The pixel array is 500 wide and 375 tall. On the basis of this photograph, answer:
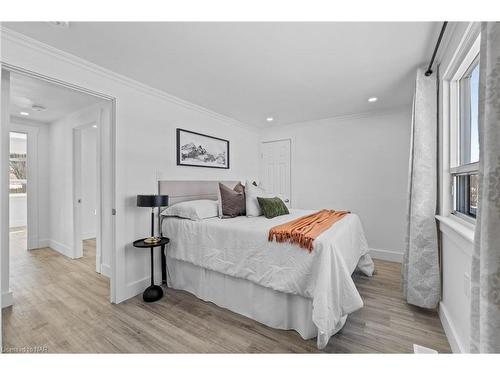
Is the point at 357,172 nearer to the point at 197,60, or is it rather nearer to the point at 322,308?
the point at 322,308

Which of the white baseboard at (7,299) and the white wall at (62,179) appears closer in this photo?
the white baseboard at (7,299)

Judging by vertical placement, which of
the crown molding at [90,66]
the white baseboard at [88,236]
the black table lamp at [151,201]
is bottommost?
the white baseboard at [88,236]

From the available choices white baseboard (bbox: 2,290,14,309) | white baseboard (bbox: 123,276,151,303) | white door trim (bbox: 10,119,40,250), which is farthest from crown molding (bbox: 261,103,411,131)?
white door trim (bbox: 10,119,40,250)

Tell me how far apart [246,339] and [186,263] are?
3.70 ft

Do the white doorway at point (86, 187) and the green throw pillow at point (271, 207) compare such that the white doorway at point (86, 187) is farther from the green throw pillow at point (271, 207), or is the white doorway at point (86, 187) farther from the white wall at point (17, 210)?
the white wall at point (17, 210)

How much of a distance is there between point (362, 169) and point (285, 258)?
2637 millimetres

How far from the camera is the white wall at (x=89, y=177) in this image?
4367 millimetres

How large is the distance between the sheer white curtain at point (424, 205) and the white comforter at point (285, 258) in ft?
1.83

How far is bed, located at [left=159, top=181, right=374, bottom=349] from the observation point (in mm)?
1621

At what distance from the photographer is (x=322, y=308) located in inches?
60.3

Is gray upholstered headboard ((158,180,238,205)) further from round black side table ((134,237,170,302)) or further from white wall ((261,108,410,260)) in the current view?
white wall ((261,108,410,260))

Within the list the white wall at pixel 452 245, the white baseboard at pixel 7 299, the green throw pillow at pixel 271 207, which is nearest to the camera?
the white wall at pixel 452 245

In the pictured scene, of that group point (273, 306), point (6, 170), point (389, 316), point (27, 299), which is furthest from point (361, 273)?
point (6, 170)

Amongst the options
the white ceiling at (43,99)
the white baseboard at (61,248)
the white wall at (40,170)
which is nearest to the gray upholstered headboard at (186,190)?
the white ceiling at (43,99)
